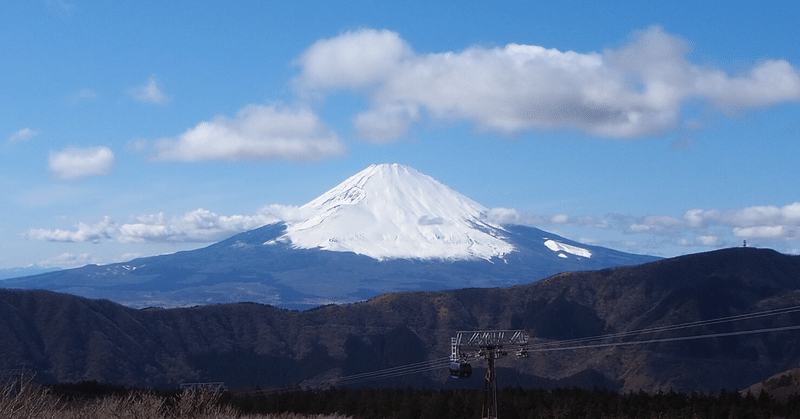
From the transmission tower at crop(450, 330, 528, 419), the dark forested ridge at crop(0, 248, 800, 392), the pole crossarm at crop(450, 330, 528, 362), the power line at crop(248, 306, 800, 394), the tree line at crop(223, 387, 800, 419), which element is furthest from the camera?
the power line at crop(248, 306, 800, 394)

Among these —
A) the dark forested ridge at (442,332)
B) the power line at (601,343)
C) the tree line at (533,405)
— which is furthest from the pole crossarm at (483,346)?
the power line at (601,343)

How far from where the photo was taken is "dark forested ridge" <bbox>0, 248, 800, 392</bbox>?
98.9 m

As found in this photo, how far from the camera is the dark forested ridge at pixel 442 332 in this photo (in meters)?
98.9

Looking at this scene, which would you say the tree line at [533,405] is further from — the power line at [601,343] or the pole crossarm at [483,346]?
the power line at [601,343]

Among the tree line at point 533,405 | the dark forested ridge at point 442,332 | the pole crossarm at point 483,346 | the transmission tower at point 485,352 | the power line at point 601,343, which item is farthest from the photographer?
the power line at point 601,343

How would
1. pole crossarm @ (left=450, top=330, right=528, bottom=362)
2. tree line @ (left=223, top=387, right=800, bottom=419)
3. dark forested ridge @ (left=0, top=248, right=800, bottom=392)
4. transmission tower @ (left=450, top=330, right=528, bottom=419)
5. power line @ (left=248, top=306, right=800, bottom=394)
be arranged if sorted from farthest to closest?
power line @ (left=248, top=306, right=800, bottom=394)
dark forested ridge @ (left=0, top=248, right=800, bottom=392)
tree line @ (left=223, top=387, right=800, bottom=419)
pole crossarm @ (left=450, top=330, right=528, bottom=362)
transmission tower @ (left=450, top=330, right=528, bottom=419)

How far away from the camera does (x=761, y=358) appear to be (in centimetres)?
10019

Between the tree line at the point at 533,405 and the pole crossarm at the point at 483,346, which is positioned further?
the tree line at the point at 533,405

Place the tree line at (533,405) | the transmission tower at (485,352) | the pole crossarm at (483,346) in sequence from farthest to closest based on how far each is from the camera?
the tree line at (533,405) → the pole crossarm at (483,346) → the transmission tower at (485,352)

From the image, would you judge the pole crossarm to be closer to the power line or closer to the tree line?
the tree line

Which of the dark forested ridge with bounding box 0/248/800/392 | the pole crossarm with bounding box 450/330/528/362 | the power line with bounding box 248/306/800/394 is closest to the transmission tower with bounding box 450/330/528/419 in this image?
the pole crossarm with bounding box 450/330/528/362

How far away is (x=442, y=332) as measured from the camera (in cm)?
12212

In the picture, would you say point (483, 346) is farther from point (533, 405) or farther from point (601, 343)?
point (601, 343)

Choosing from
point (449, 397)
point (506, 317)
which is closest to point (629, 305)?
point (506, 317)
